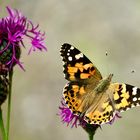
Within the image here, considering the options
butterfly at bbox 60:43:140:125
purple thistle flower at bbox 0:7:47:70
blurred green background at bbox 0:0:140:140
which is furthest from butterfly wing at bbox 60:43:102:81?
blurred green background at bbox 0:0:140:140

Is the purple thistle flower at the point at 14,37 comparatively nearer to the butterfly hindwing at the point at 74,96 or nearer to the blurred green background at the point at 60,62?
the butterfly hindwing at the point at 74,96

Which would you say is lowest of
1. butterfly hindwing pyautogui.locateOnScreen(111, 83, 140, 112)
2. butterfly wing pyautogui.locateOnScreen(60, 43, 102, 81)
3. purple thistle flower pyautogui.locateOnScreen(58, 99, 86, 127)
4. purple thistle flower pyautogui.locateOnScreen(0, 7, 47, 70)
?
purple thistle flower pyautogui.locateOnScreen(58, 99, 86, 127)

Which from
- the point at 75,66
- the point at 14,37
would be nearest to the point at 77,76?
the point at 75,66

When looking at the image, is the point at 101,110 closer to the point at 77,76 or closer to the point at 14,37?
the point at 77,76

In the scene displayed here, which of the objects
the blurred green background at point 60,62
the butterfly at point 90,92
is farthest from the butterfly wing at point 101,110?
the blurred green background at point 60,62

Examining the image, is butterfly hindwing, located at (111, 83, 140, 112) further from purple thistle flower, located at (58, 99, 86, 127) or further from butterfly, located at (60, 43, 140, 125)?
purple thistle flower, located at (58, 99, 86, 127)

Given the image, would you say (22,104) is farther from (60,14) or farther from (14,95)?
(60,14)
